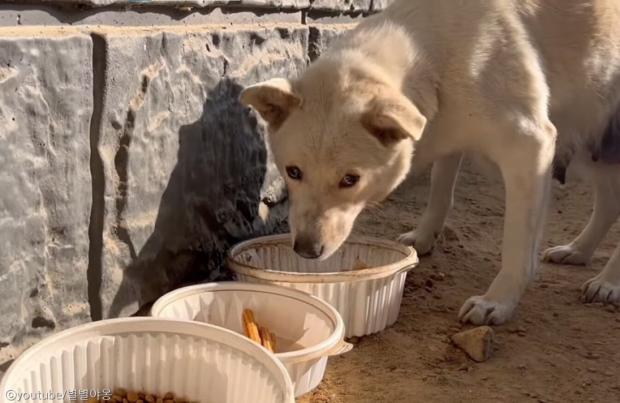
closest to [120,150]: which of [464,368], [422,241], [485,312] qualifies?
[464,368]

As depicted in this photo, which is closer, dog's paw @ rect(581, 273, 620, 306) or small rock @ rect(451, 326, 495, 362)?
small rock @ rect(451, 326, 495, 362)

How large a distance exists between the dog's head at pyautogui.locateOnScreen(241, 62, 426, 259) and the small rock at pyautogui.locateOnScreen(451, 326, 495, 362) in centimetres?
50

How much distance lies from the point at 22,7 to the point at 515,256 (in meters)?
1.78

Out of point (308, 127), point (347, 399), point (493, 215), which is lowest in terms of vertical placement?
point (493, 215)

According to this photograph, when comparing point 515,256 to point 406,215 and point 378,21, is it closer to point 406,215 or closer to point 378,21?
point 378,21

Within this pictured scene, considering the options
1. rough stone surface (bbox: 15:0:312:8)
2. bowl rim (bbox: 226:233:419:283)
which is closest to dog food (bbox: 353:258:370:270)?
bowl rim (bbox: 226:233:419:283)

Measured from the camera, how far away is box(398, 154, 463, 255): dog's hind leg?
3.29 m

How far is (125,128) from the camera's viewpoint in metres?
2.14

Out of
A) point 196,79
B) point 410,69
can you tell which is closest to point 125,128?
point 196,79

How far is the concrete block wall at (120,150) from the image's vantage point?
182 centimetres

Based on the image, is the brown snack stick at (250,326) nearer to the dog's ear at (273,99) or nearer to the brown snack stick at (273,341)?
the brown snack stick at (273,341)

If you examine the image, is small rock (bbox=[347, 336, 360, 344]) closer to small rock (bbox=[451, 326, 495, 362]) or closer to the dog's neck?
small rock (bbox=[451, 326, 495, 362])

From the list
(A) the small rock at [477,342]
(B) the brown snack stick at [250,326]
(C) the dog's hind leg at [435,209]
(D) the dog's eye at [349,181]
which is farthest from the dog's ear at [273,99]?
(C) the dog's hind leg at [435,209]

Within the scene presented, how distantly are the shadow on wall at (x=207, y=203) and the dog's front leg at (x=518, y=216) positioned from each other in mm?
893
